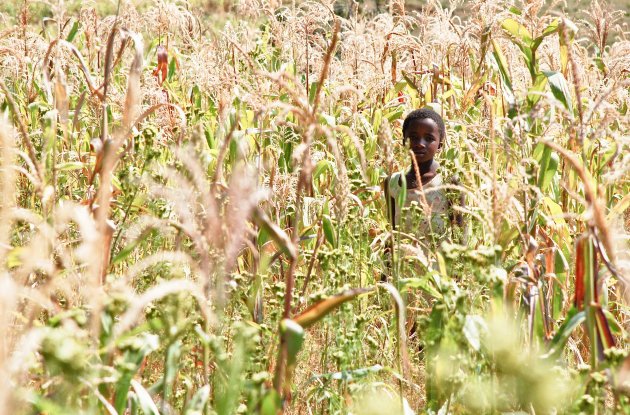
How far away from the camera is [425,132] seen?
3.34m

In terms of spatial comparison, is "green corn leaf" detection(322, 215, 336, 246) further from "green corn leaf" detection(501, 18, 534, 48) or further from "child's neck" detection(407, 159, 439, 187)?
"child's neck" detection(407, 159, 439, 187)

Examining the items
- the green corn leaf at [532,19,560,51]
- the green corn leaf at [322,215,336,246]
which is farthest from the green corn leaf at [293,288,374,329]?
the green corn leaf at [532,19,560,51]

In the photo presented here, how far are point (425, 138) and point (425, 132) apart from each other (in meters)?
0.03

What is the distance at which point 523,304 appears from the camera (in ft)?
5.83

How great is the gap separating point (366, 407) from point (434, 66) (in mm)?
2892

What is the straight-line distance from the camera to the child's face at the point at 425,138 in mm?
3330

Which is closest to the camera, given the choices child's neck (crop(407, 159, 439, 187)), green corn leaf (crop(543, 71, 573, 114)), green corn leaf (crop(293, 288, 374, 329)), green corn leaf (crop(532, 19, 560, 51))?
green corn leaf (crop(293, 288, 374, 329))

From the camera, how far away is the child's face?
3.33m

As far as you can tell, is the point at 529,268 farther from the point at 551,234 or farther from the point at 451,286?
the point at 551,234

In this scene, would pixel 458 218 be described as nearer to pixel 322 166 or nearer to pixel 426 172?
pixel 426 172

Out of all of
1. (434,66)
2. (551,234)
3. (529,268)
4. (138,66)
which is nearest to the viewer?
(138,66)

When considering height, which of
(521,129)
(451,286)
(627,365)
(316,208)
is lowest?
(316,208)

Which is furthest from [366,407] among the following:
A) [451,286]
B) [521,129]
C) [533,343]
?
[521,129]

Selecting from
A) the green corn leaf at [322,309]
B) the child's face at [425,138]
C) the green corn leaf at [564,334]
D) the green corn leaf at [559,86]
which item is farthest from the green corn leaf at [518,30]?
the green corn leaf at [322,309]
